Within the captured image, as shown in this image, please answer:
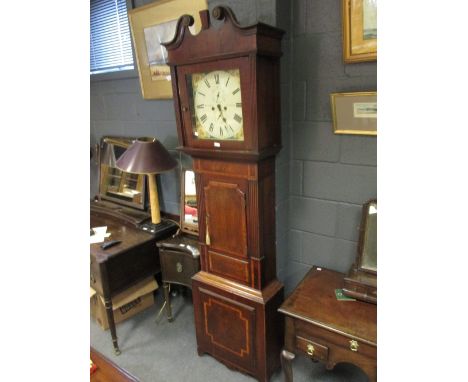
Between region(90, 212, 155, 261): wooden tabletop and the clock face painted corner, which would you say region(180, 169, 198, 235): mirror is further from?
the clock face painted corner

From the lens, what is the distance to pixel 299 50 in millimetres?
1468

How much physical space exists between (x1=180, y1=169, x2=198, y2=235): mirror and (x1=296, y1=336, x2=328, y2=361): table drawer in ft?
3.13

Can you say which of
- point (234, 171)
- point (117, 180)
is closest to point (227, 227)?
point (234, 171)

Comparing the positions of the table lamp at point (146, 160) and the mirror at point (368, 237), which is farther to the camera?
the table lamp at point (146, 160)

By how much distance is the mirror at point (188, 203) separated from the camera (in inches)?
82.2

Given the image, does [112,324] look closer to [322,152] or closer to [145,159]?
[145,159]

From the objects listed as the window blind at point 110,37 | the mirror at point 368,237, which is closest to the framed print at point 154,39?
the window blind at point 110,37

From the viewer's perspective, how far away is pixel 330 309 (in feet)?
4.42

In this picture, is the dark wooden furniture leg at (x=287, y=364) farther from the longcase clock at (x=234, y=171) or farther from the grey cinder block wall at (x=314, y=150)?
the grey cinder block wall at (x=314, y=150)

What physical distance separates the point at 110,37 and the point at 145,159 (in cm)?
116

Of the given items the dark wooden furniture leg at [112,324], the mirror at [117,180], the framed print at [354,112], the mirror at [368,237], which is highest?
the framed print at [354,112]

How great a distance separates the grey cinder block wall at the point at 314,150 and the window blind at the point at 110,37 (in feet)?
3.42
